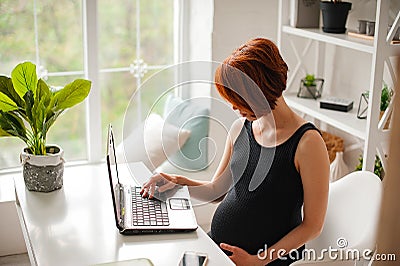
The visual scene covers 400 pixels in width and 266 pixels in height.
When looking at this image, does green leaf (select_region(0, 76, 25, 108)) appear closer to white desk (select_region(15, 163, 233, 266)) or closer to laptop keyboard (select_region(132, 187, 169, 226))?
white desk (select_region(15, 163, 233, 266))

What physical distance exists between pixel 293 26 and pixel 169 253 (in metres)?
1.62

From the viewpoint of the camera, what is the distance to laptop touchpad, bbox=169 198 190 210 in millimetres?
1937

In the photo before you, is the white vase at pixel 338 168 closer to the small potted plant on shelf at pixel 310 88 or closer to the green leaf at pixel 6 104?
the small potted plant on shelf at pixel 310 88

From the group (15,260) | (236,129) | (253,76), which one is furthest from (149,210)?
(15,260)

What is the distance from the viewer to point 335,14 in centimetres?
265

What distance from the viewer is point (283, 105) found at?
1.90 metres

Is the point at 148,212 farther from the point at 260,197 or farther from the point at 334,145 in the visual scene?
the point at 334,145

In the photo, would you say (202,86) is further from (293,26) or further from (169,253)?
(169,253)

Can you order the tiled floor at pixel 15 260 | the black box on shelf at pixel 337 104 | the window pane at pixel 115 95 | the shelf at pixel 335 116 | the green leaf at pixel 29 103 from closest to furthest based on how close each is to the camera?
the green leaf at pixel 29 103, the shelf at pixel 335 116, the black box on shelf at pixel 337 104, the tiled floor at pixel 15 260, the window pane at pixel 115 95

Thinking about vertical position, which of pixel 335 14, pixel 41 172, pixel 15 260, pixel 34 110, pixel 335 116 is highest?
pixel 335 14

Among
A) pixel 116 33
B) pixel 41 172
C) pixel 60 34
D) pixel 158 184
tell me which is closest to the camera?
pixel 158 184

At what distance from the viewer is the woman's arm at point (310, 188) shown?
1786 millimetres

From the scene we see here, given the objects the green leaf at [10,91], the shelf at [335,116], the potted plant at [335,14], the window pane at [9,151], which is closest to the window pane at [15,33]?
the window pane at [9,151]

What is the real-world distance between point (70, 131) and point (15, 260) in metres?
0.77
